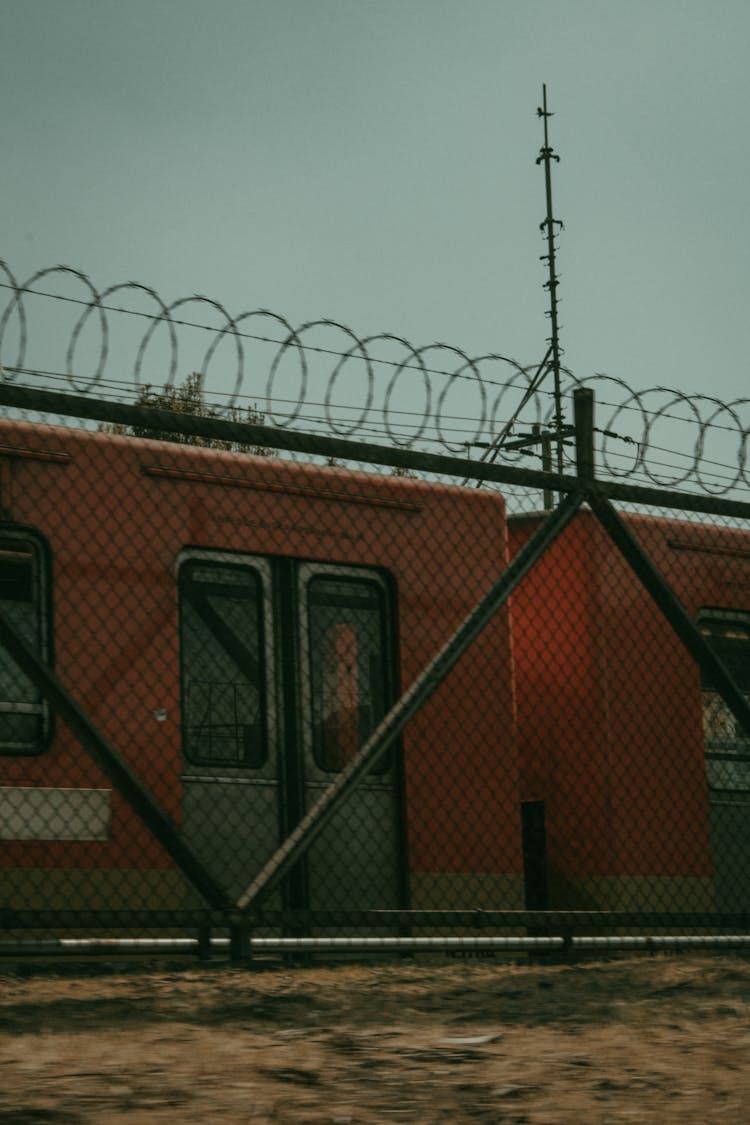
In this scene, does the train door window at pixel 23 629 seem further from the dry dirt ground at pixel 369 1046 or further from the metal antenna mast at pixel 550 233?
the metal antenna mast at pixel 550 233

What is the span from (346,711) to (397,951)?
1955 mm

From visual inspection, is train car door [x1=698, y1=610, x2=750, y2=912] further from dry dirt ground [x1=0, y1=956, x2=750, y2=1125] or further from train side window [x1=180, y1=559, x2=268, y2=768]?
train side window [x1=180, y1=559, x2=268, y2=768]

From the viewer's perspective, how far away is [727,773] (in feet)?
30.8

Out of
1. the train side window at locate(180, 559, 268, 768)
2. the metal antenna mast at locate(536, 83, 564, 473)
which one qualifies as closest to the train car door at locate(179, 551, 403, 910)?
the train side window at locate(180, 559, 268, 768)

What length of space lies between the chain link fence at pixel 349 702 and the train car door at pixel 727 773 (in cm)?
2

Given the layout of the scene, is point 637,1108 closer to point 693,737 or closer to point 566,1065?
point 566,1065

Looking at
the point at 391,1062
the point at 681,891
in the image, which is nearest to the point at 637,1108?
the point at 391,1062

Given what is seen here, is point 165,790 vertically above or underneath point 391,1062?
above

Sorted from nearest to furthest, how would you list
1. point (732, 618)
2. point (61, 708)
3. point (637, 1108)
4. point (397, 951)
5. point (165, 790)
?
point (637, 1108) < point (61, 708) < point (397, 951) < point (165, 790) < point (732, 618)

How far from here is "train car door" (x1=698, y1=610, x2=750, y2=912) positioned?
9195mm

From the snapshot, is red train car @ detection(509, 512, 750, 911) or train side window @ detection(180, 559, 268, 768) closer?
train side window @ detection(180, 559, 268, 768)

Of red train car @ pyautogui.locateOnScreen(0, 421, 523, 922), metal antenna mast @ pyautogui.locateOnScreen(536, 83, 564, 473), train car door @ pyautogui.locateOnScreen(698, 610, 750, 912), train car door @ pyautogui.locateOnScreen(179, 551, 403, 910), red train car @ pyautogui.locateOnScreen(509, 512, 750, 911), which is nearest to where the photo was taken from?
red train car @ pyautogui.locateOnScreen(0, 421, 523, 922)

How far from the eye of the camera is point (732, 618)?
31.7 ft

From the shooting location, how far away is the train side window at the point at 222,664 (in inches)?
302
